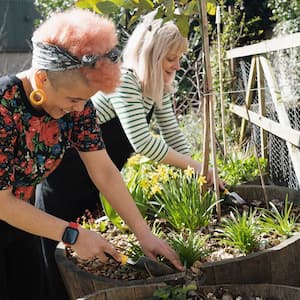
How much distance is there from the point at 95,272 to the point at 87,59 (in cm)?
83

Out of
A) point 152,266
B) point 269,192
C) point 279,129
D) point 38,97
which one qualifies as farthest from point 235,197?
point 38,97

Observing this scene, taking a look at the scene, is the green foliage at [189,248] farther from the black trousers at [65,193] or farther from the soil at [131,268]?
the black trousers at [65,193]

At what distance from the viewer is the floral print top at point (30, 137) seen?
1688 millimetres

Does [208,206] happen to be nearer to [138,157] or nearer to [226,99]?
[138,157]

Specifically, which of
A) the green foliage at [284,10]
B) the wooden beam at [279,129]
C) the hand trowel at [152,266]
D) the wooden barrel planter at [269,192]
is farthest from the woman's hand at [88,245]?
the green foliage at [284,10]

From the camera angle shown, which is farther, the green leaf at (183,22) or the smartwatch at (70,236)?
the green leaf at (183,22)

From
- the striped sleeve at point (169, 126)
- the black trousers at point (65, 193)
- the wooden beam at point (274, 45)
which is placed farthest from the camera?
the wooden beam at point (274, 45)

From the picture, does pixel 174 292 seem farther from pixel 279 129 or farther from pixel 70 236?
pixel 279 129

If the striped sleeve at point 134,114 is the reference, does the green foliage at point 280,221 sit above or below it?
below

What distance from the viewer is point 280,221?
2172mm

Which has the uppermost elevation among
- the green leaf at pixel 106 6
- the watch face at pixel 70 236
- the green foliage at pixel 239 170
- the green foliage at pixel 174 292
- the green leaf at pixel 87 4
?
the green leaf at pixel 87 4

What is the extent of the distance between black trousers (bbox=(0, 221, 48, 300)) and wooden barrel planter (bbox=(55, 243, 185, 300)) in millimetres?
352

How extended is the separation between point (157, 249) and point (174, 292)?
0.91 ft

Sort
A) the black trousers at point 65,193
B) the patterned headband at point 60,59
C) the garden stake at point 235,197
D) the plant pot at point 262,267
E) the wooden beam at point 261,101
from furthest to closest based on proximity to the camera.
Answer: the wooden beam at point 261,101 < the black trousers at point 65,193 < the garden stake at point 235,197 < the plant pot at point 262,267 < the patterned headband at point 60,59
